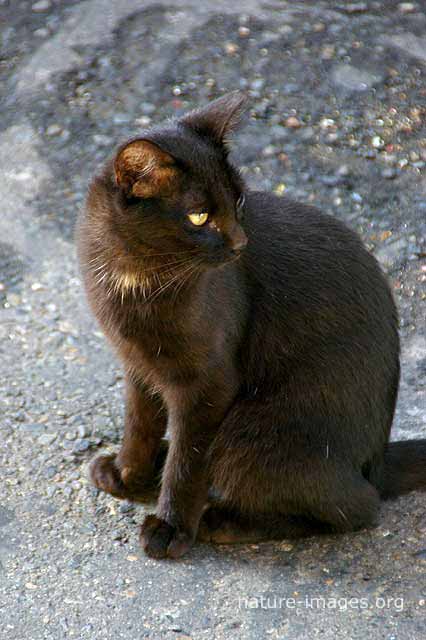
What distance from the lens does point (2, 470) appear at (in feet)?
10.1

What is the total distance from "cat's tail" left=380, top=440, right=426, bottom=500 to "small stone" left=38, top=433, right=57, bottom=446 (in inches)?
45.8

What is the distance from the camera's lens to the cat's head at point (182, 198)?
230cm

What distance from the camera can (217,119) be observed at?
2.48 meters

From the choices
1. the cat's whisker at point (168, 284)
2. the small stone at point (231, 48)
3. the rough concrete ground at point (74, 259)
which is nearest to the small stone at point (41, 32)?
the rough concrete ground at point (74, 259)

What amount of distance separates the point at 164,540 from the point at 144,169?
1142 mm

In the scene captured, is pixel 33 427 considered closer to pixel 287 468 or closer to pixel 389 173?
pixel 287 468

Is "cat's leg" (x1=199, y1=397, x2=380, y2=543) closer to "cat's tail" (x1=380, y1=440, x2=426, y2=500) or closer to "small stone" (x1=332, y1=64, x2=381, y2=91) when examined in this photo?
"cat's tail" (x1=380, y1=440, x2=426, y2=500)

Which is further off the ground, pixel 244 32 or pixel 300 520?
pixel 244 32

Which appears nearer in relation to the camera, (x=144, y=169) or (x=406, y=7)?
(x=144, y=169)

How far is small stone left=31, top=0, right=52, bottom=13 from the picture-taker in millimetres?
5191

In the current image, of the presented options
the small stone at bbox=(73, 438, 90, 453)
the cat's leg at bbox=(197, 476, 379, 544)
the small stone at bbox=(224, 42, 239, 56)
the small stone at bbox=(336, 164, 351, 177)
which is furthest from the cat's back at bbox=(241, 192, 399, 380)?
the small stone at bbox=(224, 42, 239, 56)

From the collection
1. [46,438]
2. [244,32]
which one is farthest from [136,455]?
[244,32]

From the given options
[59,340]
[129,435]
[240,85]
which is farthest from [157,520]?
[240,85]

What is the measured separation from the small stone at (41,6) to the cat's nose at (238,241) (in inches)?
132
